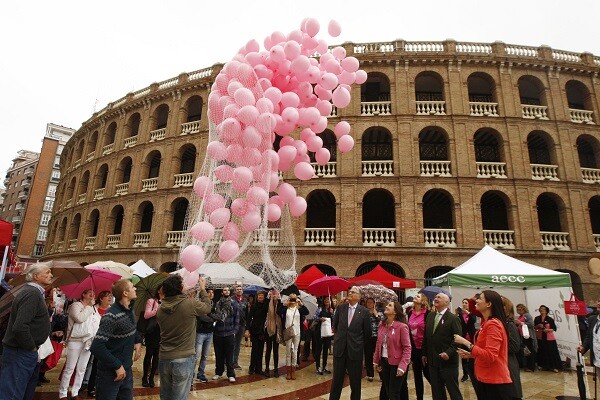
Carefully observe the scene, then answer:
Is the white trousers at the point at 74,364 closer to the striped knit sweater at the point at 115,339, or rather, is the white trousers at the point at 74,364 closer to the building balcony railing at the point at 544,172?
the striped knit sweater at the point at 115,339

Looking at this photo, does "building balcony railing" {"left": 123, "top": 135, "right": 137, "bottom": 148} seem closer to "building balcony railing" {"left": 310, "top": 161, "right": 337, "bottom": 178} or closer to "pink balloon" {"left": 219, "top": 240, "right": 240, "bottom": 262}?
"building balcony railing" {"left": 310, "top": 161, "right": 337, "bottom": 178}

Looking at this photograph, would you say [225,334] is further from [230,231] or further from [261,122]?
[261,122]

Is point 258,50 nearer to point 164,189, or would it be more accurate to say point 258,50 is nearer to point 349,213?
point 349,213

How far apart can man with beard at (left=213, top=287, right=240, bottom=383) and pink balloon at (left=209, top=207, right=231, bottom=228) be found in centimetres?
246

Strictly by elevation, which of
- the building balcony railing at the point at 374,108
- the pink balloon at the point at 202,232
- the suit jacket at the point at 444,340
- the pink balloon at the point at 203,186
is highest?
the building balcony railing at the point at 374,108

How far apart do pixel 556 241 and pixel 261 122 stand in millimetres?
16297

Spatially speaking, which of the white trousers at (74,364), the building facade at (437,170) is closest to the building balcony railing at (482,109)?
the building facade at (437,170)

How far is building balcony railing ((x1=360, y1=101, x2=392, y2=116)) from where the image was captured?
700 inches

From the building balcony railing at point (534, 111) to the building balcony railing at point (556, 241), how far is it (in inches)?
229

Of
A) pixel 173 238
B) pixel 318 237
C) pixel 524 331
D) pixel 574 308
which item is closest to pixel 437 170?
pixel 318 237

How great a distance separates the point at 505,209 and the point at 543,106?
5.50 m

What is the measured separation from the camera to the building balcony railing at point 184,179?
1970 centimetres

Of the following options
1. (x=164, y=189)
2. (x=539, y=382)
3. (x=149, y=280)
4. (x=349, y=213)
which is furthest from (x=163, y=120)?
(x=539, y=382)

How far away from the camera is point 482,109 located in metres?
17.9
